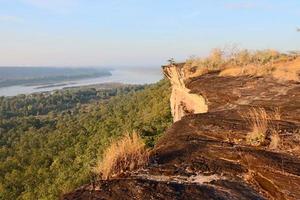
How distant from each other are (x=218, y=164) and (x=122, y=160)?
1048 mm

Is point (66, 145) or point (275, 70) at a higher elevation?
point (275, 70)

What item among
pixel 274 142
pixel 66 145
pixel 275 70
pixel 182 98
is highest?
pixel 275 70

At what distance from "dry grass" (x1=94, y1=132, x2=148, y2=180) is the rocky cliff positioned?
15 centimetres

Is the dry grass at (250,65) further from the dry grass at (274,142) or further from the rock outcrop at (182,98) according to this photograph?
the dry grass at (274,142)

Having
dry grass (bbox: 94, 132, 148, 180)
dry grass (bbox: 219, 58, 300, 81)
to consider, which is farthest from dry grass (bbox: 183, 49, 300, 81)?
dry grass (bbox: 94, 132, 148, 180)

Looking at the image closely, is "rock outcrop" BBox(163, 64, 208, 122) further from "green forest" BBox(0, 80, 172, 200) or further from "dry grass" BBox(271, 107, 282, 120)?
"dry grass" BBox(271, 107, 282, 120)

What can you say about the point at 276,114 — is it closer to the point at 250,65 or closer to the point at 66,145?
the point at 250,65

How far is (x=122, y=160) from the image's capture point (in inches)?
194

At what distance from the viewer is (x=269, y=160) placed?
15.8 feet

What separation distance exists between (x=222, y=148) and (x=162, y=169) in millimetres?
1000

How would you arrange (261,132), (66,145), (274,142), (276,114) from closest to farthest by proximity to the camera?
(274,142)
(261,132)
(276,114)
(66,145)

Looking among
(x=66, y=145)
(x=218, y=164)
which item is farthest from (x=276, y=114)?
(x=66, y=145)

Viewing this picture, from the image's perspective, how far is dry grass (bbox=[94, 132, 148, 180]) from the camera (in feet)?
15.8

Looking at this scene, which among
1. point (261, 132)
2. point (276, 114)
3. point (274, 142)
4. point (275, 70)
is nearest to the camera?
point (274, 142)
